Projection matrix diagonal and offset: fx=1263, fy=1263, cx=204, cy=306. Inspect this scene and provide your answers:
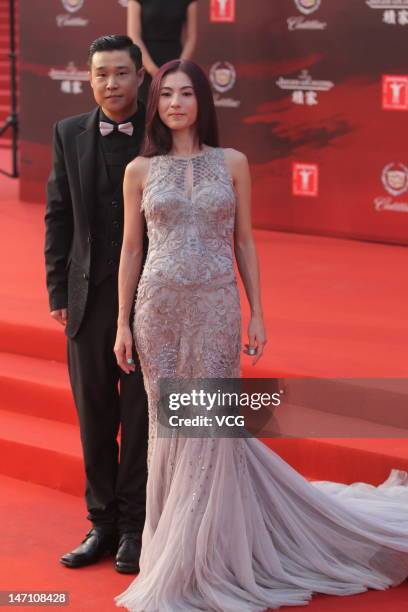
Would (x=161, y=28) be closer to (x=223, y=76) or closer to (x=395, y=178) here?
(x=223, y=76)

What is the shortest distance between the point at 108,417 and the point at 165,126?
1177 mm

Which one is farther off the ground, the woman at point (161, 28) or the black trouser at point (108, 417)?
the woman at point (161, 28)

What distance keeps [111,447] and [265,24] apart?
16.1 feet

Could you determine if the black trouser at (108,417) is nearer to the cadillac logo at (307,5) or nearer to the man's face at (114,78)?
the man's face at (114,78)

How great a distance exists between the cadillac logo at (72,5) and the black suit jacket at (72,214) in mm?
5623

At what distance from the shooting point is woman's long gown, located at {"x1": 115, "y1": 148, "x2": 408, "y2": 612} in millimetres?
4211

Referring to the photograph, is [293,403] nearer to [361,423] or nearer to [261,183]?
[361,423]

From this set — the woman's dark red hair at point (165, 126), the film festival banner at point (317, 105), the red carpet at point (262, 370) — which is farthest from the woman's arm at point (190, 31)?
the woman's dark red hair at point (165, 126)

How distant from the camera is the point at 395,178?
339 inches

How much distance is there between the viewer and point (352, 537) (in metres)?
4.57

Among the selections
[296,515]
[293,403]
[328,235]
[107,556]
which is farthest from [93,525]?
[328,235]

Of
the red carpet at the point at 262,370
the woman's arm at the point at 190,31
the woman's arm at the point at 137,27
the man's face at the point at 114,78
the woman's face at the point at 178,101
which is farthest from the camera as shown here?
the woman's arm at the point at 190,31

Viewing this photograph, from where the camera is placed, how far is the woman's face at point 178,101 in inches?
165

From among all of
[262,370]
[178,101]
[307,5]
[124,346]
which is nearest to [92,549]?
[124,346]
